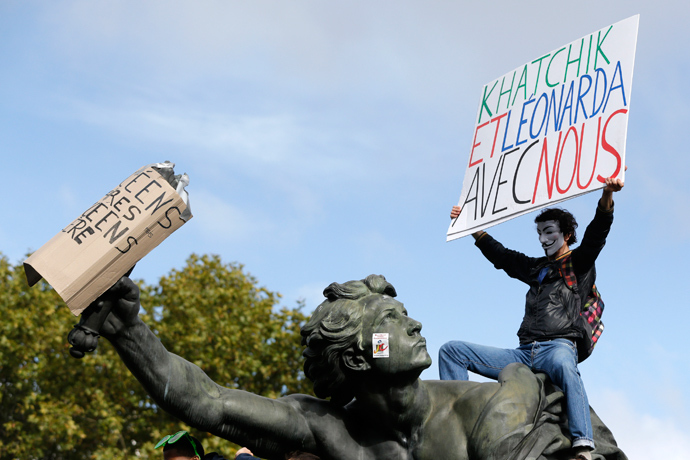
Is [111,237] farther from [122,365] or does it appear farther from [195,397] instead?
[122,365]

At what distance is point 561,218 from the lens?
587cm

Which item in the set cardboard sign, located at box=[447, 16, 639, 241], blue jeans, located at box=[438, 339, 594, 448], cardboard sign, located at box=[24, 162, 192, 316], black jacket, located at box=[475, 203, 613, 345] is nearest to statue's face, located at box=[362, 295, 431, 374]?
cardboard sign, located at box=[24, 162, 192, 316]

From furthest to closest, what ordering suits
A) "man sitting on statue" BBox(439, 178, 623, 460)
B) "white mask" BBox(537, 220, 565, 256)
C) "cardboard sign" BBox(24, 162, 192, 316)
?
1. "white mask" BBox(537, 220, 565, 256)
2. "man sitting on statue" BBox(439, 178, 623, 460)
3. "cardboard sign" BBox(24, 162, 192, 316)

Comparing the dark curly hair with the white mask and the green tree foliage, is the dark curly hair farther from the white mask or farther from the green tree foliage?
the green tree foliage

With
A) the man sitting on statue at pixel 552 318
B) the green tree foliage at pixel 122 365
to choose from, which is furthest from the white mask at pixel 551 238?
the green tree foliage at pixel 122 365

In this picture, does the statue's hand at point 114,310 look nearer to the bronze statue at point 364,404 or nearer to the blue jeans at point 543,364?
the bronze statue at point 364,404

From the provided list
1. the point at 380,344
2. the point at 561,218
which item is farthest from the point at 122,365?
the point at 380,344

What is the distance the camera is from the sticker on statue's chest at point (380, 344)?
13.5 feet

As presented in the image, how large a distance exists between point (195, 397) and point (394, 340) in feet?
2.97

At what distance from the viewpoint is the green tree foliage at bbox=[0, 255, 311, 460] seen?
19469 millimetres

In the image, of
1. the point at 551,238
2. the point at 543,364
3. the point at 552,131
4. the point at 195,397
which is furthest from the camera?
the point at 552,131

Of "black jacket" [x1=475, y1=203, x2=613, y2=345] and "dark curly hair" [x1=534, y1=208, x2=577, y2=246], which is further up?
"dark curly hair" [x1=534, y1=208, x2=577, y2=246]

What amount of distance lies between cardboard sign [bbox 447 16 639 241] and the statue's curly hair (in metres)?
1.72

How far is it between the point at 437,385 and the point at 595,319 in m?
1.46
